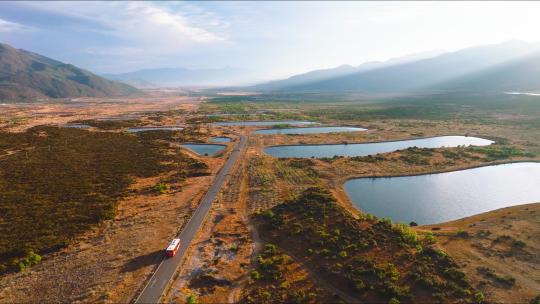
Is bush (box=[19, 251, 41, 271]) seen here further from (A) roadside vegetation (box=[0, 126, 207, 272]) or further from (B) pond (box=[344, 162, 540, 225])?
(B) pond (box=[344, 162, 540, 225])

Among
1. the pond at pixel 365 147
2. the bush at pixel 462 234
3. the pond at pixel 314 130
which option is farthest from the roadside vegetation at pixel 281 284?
the pond at pixel 314 130

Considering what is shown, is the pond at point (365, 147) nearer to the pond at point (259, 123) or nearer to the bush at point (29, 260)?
the pond at point (259, 123)

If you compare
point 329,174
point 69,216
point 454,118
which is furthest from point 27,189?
point 454,118

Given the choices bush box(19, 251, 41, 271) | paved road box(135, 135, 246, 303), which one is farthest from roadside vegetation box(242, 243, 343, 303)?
bush box(19, 251, 41, 271)

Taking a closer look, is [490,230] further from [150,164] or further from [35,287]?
[150,164]

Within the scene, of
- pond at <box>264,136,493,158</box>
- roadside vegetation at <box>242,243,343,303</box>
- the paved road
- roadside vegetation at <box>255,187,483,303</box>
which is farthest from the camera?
pond at <box>264,136,493,158</box>
